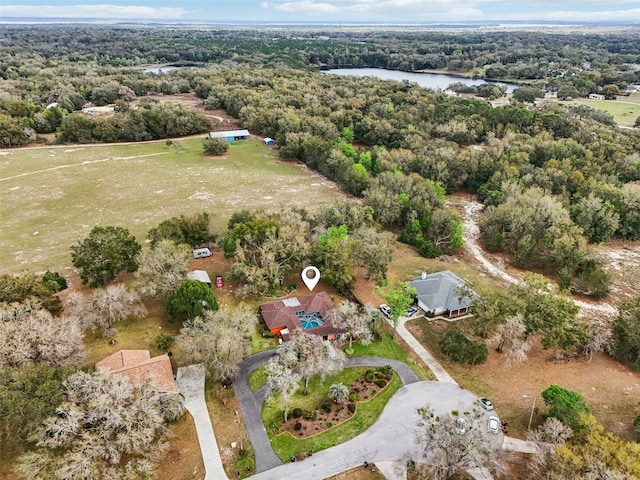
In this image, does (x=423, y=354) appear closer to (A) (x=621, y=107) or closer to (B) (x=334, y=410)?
(B) (x=334, y=410)

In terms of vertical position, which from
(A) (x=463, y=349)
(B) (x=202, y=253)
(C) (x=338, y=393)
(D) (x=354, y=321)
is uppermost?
(D) (x=354, y=321)

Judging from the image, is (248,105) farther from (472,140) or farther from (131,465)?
(131,465)

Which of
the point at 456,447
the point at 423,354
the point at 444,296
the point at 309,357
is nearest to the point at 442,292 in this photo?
the point at 444,296

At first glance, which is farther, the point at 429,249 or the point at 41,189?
the point at 41,189

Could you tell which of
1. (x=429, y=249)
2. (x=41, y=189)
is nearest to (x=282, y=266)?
(x=429, y=249)

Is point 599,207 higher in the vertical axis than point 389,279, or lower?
higher

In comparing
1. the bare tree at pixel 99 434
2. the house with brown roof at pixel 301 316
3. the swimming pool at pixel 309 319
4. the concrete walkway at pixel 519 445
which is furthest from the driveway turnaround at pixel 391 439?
the swimming pool at pixel 309 319

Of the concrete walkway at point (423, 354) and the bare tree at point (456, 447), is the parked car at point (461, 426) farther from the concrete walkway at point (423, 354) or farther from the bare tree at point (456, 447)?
the concrete walkway at point (423, 354)

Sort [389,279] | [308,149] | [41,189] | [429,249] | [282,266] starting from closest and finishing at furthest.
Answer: [282,266], [389,279], [429,249], [41,189], [308,149]
